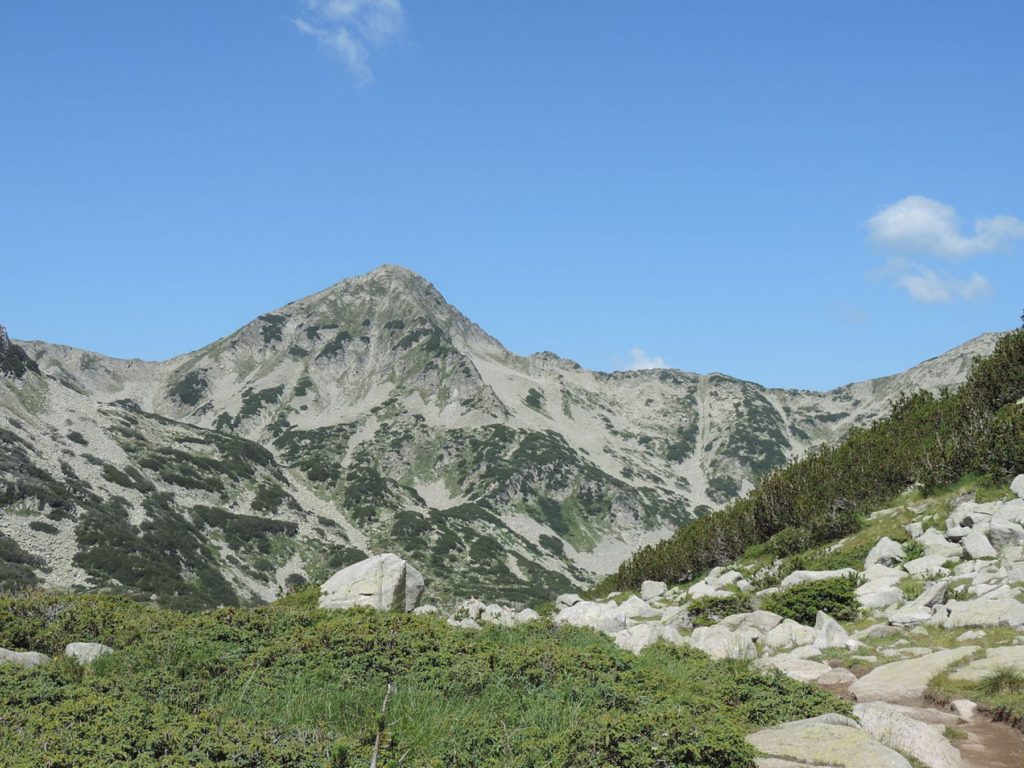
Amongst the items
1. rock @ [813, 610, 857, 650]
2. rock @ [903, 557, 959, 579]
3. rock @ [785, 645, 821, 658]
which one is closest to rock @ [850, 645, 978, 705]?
rock @ [785, 645, 821, 658]

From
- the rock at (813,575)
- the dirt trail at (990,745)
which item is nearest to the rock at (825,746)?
the dirt trail at (990,745)

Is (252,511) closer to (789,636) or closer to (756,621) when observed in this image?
(756,621)

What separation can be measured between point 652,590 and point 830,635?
1260cm

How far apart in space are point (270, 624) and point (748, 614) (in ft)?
35.6

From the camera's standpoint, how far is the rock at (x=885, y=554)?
19016 millimetres

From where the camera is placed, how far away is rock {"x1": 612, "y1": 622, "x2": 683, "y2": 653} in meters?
14.3

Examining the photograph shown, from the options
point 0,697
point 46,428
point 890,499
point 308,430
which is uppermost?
point 308,430

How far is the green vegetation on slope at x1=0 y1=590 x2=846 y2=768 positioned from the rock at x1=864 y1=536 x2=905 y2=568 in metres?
9.34

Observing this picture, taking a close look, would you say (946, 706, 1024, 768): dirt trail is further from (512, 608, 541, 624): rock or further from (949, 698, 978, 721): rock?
(512, 608, 541, 624): rock

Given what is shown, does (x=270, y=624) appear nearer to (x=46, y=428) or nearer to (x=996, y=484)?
(x=996, y=484)

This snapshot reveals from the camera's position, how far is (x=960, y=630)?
43.0ft

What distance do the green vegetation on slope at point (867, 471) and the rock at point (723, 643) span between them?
11265 millimetres

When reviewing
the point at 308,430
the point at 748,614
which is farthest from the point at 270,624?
Answer: the point at 308,430

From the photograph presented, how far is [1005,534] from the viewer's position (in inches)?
662
